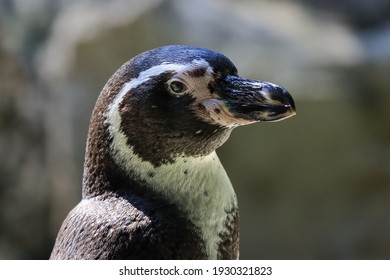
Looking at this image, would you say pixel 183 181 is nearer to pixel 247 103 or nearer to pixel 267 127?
pixel 247 103

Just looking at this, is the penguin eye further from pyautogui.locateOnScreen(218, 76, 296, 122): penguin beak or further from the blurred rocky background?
the blurred rocky background

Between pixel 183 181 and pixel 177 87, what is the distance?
0.09 meters

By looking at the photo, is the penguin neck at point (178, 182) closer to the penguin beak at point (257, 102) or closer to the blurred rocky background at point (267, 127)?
the penguin beak at point (257, 102)

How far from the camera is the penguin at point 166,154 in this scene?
0.64m

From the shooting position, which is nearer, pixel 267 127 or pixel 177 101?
pixel 177 101

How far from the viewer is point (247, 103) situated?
636 mm

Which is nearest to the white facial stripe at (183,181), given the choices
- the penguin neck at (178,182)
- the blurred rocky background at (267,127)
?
the penguin neck at (178,182)

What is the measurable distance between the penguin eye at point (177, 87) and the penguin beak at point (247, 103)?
22 mm

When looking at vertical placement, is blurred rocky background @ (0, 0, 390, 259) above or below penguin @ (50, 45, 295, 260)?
above

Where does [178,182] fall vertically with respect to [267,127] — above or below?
below

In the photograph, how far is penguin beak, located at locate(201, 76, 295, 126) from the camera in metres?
0.63

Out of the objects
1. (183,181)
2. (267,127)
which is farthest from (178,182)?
(267,127)

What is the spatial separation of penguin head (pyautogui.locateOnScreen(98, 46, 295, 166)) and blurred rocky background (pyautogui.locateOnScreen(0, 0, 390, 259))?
4.55 ft

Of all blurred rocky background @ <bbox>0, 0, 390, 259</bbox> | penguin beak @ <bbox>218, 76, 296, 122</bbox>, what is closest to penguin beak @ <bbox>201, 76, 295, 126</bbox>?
penguin beak @ <bbox>218, 76, 296, 122</bbox>
